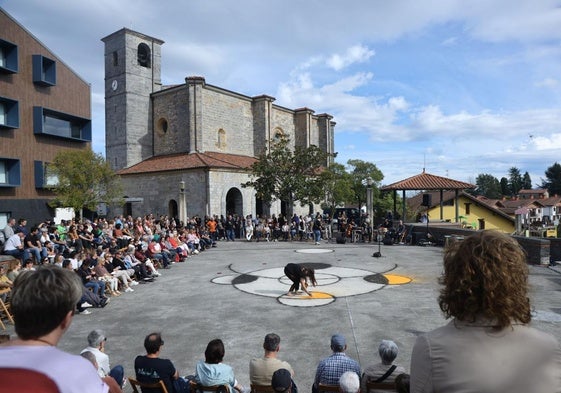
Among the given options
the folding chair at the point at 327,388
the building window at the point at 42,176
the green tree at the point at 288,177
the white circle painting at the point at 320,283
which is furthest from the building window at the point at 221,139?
the folding chair at the point at 327,388

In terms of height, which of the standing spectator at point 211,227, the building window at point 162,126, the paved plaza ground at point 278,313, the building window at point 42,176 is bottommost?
the paved plaza ground at point 278,313

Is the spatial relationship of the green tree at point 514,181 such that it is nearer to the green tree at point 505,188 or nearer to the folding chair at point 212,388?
the green tree at point 505,188

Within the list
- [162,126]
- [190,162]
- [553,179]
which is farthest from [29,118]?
[553,179]

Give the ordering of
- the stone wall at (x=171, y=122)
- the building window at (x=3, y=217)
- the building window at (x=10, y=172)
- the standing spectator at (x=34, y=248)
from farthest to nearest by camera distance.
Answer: the stone wall at (x=171, y=122) → the building window at (x=10, y=172) → the building window at (x=3, y=217) → the standing spectator at (x=34, y=248)

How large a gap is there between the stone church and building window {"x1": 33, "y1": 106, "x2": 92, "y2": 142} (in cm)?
512

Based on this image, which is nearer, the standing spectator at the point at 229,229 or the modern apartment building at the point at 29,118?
the modern apartment building at the point at 29,118

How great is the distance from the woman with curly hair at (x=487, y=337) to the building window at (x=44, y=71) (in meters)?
28.7

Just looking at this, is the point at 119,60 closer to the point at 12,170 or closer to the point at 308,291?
the point at 12,170

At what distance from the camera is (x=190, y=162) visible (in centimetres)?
3008

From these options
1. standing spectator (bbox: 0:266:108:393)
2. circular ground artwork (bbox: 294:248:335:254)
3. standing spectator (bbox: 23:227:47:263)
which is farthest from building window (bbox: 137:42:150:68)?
standing spectator (bbox: 0:266:108:393)

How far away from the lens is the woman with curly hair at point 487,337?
148 centimetres

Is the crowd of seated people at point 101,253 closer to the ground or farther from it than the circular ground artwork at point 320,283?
farther from it

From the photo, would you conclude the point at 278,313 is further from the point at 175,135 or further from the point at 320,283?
the point at 175,135

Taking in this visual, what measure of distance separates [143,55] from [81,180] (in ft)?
61.7
